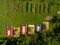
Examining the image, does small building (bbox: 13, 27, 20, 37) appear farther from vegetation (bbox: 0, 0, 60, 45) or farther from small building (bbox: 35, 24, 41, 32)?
small building (bbox: 35, 24, 41, 32)

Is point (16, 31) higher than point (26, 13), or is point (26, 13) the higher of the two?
point (26, 13)

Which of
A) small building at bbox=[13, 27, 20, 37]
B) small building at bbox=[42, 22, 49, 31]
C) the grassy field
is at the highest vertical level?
the grassy field

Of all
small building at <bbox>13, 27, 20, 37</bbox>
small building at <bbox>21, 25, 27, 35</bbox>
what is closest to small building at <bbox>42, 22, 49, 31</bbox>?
small building at <bbox>21, 25, 27, 35</bbox>

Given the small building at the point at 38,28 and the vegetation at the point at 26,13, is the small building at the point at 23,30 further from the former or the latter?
the small building at the point at 38,28

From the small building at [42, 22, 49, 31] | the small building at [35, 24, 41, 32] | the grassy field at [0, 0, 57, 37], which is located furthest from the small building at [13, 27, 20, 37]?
the small building at [42, 22, 49, 31]

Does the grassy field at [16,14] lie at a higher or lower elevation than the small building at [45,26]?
higher

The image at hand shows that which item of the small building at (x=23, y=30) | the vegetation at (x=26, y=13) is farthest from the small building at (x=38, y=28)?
the small building at (x=23, y=30)

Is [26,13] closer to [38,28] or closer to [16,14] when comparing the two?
[16,14]

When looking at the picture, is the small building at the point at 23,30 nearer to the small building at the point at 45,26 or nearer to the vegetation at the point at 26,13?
the vegetation at the point at 26,13

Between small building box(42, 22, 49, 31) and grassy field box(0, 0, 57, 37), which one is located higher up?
grassy field box(0, 0, 57, 37)

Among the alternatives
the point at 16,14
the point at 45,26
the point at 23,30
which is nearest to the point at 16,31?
the point at 23,30

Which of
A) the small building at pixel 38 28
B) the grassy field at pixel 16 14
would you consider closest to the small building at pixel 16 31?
the grassy field at pixel 16 14

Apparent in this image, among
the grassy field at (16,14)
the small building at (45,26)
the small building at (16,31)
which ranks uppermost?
the grassy field at (16,14)

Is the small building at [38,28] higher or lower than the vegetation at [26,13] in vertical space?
lower
